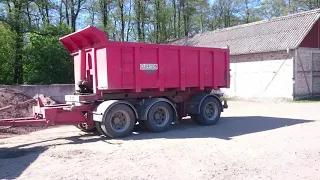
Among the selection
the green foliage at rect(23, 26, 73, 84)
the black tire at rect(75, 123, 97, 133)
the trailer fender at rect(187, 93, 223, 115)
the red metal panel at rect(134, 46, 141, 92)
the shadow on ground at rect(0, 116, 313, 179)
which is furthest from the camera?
the green foliage at rect(23, 26, 73, 84)

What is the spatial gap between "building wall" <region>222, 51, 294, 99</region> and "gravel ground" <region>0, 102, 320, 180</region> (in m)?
12.5

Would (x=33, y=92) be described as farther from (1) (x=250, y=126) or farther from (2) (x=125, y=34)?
(2) (x=125, y=34)

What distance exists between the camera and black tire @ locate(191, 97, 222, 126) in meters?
12.4

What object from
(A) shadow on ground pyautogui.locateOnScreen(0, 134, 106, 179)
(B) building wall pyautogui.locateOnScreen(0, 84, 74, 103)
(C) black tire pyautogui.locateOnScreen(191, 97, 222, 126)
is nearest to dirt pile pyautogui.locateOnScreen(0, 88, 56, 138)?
(B) building wall pyautogui.locateOnScreen(0, 84, 74, 103)

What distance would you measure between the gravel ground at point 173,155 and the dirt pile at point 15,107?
1085 mm

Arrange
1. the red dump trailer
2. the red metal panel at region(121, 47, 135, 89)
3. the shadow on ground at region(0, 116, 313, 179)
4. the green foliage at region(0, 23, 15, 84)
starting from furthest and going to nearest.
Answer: the green foliage at region(0, 23, 15, 84) < the red metal panel at region(121, 47, 135, 89) < the red dump trailer < the shadow on ground at region(0, 116, 313, 179)

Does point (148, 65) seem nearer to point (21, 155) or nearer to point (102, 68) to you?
point (102, 68)

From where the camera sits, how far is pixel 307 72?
2364 centimetres

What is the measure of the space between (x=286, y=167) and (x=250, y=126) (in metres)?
5.35

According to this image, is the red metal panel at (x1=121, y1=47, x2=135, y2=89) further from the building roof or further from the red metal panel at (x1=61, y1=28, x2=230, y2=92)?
the building roof

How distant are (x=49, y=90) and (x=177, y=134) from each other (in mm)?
7687

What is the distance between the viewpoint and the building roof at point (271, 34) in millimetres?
23766

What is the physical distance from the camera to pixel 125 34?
4572 cm

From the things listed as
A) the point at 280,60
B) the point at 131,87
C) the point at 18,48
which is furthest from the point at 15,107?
the point at 280,60
